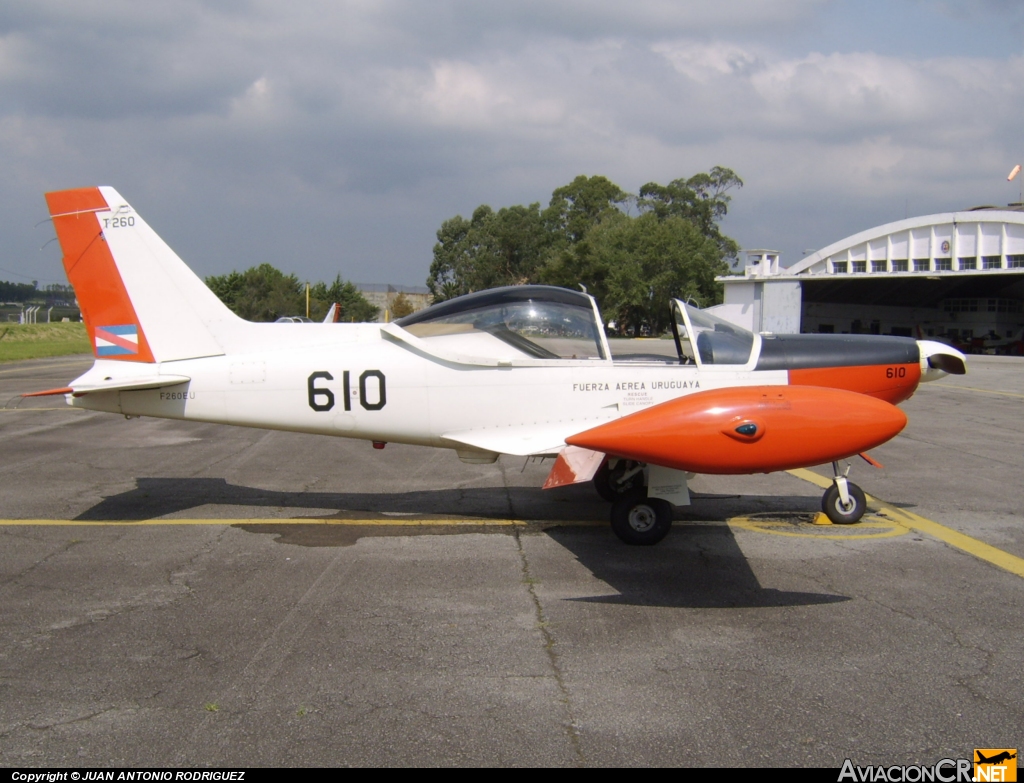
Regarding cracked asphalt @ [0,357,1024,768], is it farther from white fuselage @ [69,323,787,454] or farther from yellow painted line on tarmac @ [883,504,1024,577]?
white fuselage @ [69,323,787,454]

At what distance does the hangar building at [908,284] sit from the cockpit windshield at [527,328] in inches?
1611

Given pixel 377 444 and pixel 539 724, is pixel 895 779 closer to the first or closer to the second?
pixel 539 724

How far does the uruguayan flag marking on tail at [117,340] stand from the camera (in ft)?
24.2

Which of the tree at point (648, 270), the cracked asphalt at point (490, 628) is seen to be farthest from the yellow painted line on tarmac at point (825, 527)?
the tree at point (648, 270)

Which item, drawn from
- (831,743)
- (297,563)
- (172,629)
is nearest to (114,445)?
(297,563)

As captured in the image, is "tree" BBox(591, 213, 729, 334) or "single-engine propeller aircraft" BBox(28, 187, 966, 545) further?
"tree" BBox(591, 213, 729, 334)

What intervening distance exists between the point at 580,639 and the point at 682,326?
136 inches

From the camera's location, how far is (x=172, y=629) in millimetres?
4840

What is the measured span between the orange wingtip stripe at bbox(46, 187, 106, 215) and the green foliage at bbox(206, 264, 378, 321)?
38.3m

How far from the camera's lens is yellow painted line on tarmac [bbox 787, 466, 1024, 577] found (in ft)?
20.2

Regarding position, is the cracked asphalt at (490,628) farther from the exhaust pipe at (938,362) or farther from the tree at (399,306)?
the tree at (399,306)

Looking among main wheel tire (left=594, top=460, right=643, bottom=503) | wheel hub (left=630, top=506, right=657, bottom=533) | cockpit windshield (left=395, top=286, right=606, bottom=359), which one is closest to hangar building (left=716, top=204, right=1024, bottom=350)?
main wheel tire (left=594, top=460, right=643, bottom=503)

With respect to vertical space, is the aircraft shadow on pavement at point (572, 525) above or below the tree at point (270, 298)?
below

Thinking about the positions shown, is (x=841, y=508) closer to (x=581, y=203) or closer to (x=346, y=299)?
(x=346, y=299)
